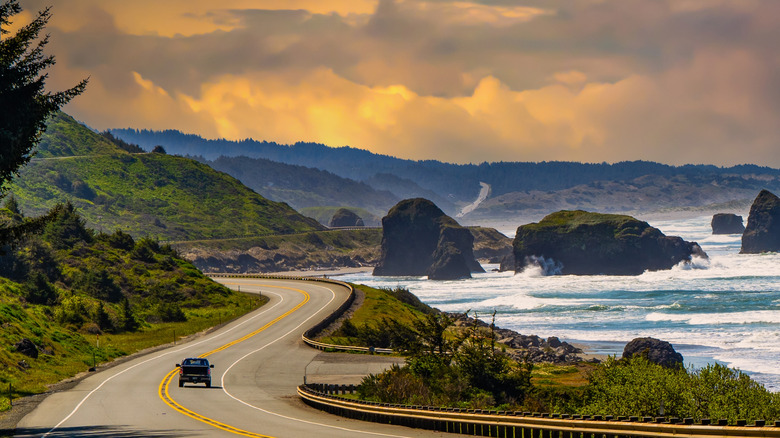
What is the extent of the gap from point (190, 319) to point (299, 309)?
A: 430 inches

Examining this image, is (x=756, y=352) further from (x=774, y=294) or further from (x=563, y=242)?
(x=563, y=242)

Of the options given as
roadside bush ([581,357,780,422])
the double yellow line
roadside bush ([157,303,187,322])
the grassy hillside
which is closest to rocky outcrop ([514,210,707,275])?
the grassy hillside

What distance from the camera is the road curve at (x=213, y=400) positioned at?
27688 millimetres

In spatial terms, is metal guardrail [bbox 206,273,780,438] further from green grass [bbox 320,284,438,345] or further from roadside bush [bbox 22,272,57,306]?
roadside bush [bbox 22,272,57,306]

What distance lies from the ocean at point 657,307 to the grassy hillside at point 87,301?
34.6 metres

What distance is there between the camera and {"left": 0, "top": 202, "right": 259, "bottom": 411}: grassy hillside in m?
53.8

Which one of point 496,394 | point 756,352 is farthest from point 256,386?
point 756,352

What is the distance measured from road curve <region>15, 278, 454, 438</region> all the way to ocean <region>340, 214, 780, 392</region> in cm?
2542

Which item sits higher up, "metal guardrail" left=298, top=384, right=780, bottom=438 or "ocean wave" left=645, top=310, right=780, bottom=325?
"ocean wave" left=645, top=310, right=780, bottom=325

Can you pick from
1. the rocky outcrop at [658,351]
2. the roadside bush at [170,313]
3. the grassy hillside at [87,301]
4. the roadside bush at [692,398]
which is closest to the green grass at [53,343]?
the grassy hillside at [87,301]

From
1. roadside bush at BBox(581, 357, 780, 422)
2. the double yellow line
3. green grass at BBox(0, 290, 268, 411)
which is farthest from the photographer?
green grass at BBox(0, 290, 268, 411)

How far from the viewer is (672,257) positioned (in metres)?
173

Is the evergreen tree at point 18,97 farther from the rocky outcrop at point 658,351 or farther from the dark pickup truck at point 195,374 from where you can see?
the rocky outcrop at point 658,351

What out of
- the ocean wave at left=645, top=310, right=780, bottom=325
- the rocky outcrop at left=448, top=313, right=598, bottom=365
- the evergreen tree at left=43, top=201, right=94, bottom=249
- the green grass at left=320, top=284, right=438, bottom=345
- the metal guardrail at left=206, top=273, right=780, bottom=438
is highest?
the evergreen tree at left=43, top=201, right=94, bottom=249
